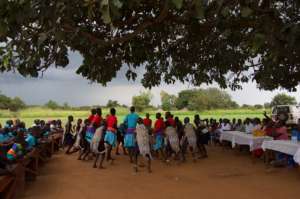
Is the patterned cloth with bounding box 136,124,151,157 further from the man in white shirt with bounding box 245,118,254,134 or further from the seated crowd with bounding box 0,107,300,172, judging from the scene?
the man in white shirt with bounding box 245,118,254,134

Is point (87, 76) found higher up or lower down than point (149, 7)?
lower down

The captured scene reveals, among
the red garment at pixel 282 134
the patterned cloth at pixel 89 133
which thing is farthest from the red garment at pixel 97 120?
the red garment at pixel 282 134

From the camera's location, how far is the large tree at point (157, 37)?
6.18 metres

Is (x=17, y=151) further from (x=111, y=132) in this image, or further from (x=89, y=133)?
(x=89, y=133)

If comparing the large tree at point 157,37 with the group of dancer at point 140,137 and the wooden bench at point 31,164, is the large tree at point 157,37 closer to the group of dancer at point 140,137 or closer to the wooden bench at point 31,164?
the group of dancer at point 140,137

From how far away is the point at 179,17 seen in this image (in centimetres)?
925

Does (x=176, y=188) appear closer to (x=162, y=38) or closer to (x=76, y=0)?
(x=162, y=38)

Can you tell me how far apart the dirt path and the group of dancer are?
62 cm

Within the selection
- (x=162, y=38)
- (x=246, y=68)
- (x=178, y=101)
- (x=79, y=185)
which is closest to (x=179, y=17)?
(x=162, y=38)

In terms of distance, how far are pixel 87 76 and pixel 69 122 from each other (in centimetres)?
913

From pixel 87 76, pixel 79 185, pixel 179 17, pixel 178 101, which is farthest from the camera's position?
pixel 178 101

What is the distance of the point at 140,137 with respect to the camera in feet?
44.5

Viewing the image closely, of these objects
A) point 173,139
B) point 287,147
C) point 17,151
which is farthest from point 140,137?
point 287,147

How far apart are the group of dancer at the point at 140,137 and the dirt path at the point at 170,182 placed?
62cm
